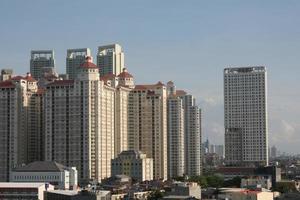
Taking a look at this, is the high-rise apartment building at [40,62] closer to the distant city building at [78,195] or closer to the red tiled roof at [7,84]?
the red tiled roof at [7,84]

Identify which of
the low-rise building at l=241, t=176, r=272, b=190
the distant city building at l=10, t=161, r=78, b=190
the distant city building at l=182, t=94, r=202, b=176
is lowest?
the low-rise building at l=241, t=176, r=272, b=190

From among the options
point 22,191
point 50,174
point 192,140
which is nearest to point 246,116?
point 192,140

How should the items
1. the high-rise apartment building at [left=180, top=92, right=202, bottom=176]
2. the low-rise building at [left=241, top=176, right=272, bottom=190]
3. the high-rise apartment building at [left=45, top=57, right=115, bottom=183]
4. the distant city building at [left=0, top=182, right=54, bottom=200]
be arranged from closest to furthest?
the distant city building at [left=0, top=182, right=54, bottom=200] → the low-rise building at [left=241, top=176, right=272, bottom=190] → the high-rise apartment building at [left=45, top=57, right=115, bottom=183] → the high-rise apartment building at [left=180, top=92, right=202, bottom=176]

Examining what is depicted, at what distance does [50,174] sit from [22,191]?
41.2 feet

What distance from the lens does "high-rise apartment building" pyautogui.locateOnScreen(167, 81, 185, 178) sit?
13200 centimetres

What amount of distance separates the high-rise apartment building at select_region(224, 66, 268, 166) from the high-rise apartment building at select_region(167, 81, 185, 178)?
1252 inches

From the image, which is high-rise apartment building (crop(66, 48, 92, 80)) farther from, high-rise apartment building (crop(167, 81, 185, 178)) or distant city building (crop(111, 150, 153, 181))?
distant city building (crop(111, 150, 153, 181))

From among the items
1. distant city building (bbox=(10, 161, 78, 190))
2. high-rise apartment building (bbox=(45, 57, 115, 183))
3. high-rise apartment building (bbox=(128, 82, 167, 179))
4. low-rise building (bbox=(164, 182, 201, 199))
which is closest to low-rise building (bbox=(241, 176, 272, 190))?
high-rise apartment building (bbox=(128, 82, 167, 179))

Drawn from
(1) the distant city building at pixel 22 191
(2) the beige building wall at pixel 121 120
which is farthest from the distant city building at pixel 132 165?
(1) the distant city building at pixel 22 191

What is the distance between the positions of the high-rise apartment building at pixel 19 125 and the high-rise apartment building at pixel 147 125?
14.9 m

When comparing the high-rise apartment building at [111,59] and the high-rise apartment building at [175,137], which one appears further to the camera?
the high-rise apartment building at [111,59]

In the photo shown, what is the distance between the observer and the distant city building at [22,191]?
86312 mm

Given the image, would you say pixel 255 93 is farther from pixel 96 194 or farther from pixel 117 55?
pixel 96 194

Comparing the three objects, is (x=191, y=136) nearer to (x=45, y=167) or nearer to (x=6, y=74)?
(x=6, y=74)
